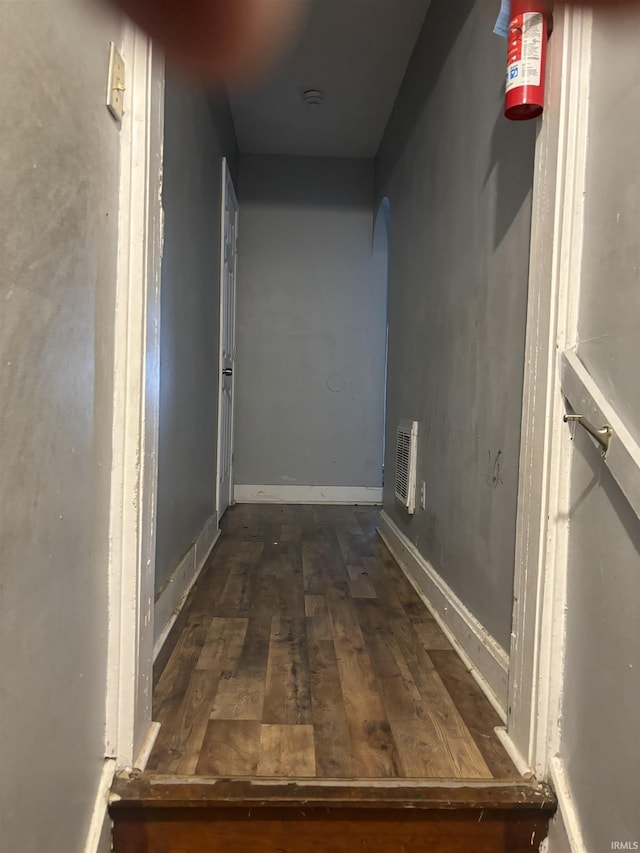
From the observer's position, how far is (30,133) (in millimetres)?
770

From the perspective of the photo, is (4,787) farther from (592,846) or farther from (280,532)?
(280,532)

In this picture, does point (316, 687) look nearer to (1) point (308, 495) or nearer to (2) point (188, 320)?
(2) point (188, 320)

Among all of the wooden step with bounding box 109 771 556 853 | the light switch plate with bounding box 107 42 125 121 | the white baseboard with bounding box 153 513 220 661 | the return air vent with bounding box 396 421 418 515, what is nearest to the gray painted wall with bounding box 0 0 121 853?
the light switch plate with bounding box 107 42 125 121

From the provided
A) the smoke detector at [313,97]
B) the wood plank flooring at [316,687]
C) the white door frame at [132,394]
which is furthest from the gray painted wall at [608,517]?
the smoke detector at [313,97]

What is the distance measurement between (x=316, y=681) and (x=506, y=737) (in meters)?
0.52

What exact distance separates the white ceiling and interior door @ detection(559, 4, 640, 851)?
192cm

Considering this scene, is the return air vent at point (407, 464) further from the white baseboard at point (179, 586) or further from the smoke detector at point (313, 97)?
the smoke detector at point (313, 97)

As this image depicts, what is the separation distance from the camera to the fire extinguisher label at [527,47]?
1179 mm

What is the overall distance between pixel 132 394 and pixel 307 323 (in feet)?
10.4

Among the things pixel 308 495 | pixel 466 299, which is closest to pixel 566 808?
pixel 466 299

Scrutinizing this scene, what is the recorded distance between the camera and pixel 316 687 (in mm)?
1563

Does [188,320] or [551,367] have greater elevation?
[188,320]

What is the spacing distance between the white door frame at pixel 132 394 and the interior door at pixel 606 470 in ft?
2.87

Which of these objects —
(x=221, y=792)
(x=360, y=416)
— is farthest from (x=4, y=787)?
(x=360, y=416)
